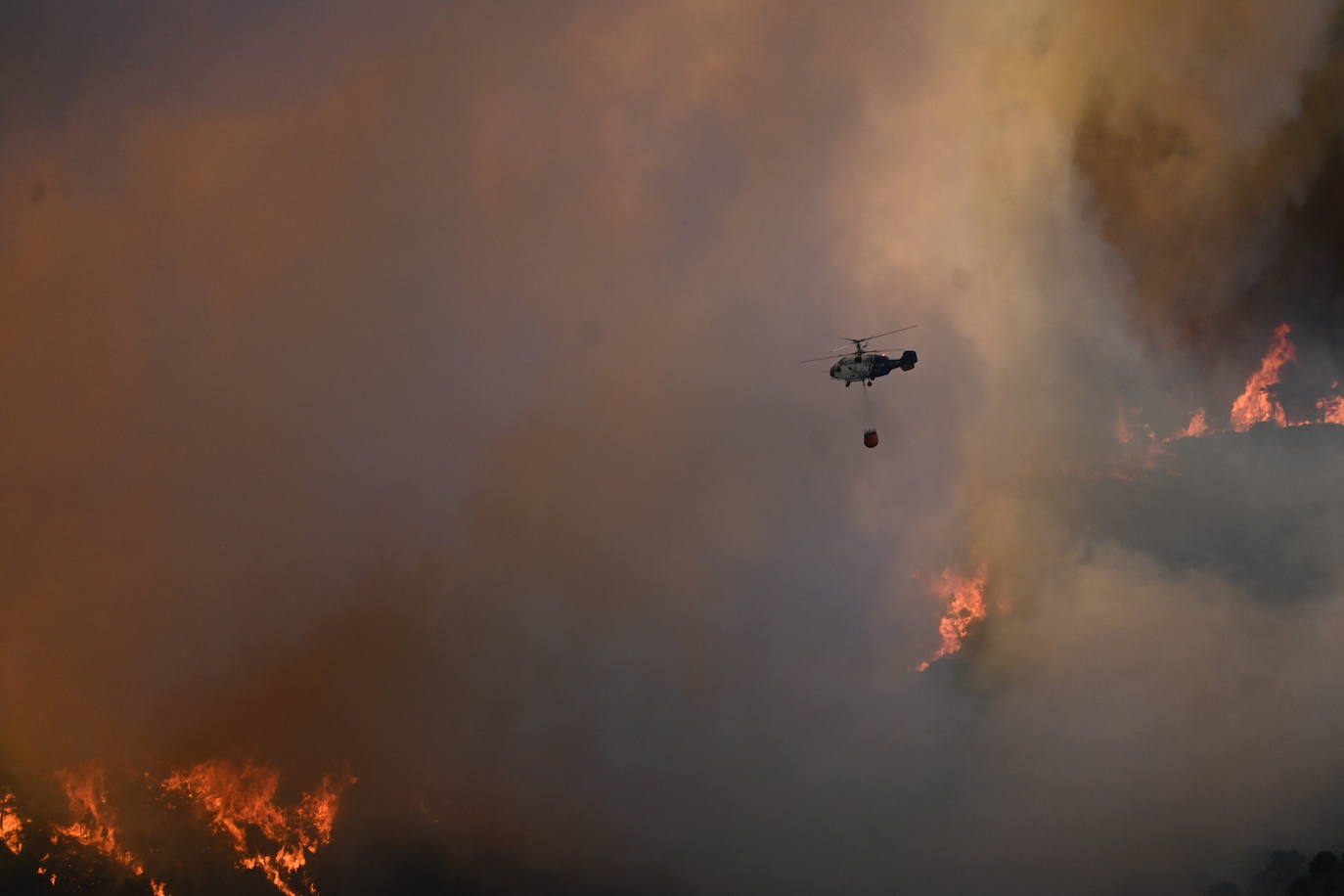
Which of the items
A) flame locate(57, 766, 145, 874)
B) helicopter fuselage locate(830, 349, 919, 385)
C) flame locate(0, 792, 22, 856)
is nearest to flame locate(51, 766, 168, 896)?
flame locate(57, 766, 145, 874)

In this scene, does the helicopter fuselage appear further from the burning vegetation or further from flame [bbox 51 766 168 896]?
flame [bbox 51 766 168 896]

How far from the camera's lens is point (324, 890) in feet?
541

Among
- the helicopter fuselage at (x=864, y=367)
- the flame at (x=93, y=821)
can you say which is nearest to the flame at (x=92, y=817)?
the flame at (x=93, y=821)

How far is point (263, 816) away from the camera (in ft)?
506

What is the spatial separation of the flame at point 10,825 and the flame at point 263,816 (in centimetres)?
3270

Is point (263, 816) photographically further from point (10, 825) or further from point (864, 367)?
point (864, 367)

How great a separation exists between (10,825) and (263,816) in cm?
4678

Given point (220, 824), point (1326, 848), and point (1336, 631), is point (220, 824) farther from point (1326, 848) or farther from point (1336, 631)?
point (1336, 631)

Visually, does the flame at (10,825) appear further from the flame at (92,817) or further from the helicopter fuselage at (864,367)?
the helicopter fuselage at (864,367)

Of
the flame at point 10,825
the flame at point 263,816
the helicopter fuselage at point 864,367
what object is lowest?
the flame at point 10,825

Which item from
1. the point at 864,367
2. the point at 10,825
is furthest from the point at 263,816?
the point at 864,367

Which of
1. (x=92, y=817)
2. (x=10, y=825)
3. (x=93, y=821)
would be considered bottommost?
(x=10, y=825)

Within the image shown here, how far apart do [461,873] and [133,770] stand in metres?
59.6

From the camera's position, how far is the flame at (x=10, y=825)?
157750 millimetres
